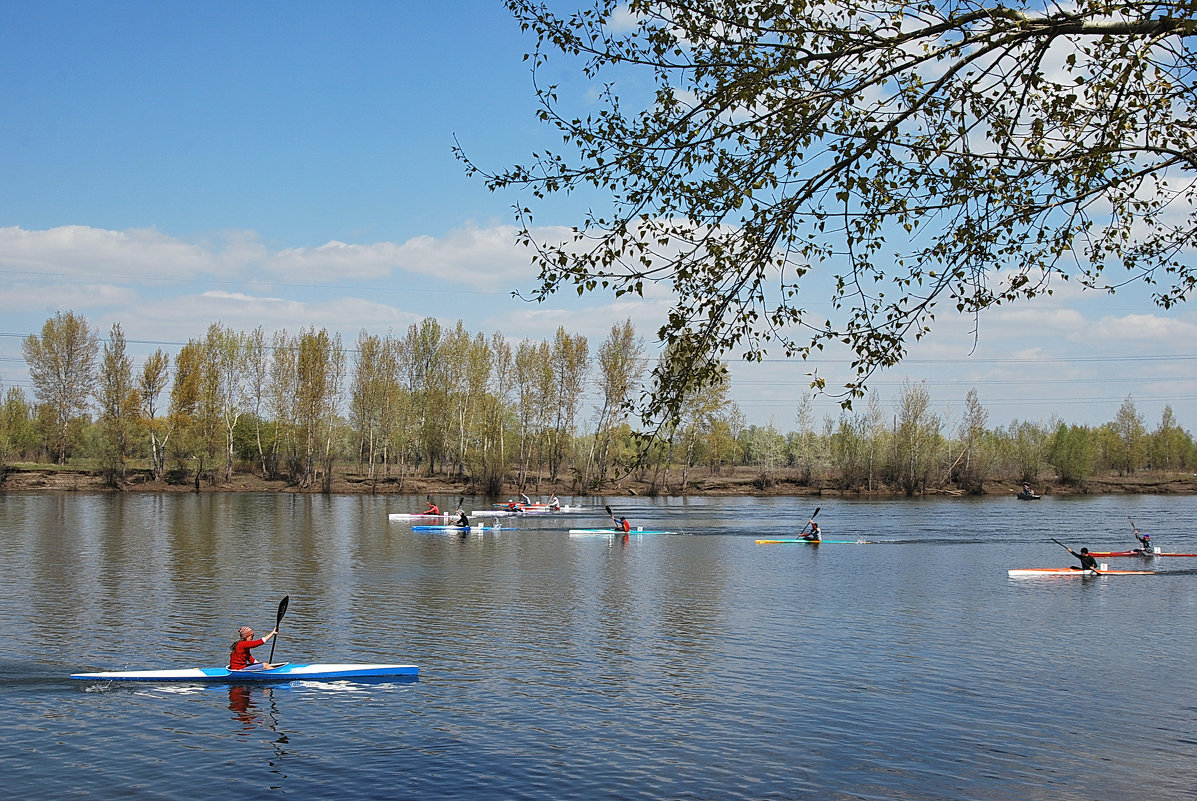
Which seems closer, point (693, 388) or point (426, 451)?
point (693, 388)

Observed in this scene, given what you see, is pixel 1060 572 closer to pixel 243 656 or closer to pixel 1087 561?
pixel 1087 561

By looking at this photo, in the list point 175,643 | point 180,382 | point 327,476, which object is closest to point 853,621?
point 175,643

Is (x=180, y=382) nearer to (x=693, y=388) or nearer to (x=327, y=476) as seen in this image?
(x=327, y=476)

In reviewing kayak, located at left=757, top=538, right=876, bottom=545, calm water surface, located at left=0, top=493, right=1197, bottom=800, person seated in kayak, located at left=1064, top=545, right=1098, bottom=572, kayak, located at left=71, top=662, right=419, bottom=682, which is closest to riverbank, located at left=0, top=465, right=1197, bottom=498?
kayak, located at left=757, top=538, right=876, bottom=545

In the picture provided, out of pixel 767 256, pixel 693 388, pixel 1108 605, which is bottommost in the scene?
pixel 1108 605

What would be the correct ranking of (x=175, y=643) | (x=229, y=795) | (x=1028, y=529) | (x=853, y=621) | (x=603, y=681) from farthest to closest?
(x=1028, y=529)
(x=853, y=621)
(x=175, y=643)
(x=603, y=681)
(x=229, y=795)

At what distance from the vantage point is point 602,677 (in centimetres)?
2039

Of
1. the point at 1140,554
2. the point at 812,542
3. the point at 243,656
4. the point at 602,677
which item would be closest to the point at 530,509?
the point at 812,542

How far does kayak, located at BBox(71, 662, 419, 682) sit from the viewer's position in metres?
19.1

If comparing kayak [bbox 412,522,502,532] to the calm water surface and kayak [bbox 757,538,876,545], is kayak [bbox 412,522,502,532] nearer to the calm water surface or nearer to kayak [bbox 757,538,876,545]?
the calm water surface

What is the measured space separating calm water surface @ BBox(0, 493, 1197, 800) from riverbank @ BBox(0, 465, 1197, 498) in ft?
150

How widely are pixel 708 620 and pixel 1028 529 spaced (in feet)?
128

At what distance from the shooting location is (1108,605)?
31.2 m

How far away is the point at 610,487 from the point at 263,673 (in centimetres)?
6328
